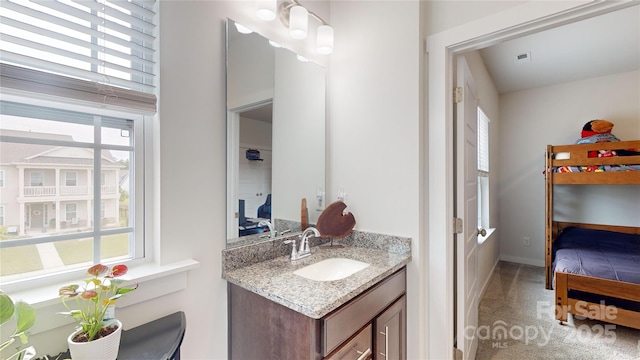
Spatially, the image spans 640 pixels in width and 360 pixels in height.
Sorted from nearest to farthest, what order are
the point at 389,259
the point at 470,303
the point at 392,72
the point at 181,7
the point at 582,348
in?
the point at 181,7, the point at 389,259, the point at 392,72, the point at 470,303, the point at 582,348

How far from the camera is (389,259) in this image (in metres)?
1.51

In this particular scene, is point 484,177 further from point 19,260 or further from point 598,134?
point 19,260

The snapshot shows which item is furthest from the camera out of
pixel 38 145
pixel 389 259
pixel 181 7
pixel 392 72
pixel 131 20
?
pixel 392 72

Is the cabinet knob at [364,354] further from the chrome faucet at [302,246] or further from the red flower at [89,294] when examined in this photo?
the red flower at [89,294]

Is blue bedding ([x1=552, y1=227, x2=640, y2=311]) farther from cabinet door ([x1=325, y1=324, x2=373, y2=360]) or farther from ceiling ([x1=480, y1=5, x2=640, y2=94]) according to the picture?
cabinet door ([x1=325, y1=324, x2=373, y2=360])

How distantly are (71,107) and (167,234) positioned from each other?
565mm

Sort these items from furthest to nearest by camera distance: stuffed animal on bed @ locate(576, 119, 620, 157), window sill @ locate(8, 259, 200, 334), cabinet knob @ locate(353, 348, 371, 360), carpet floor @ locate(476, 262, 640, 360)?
stuffed animal on bed @ locate(576, 119, 620, 157) < carpet floor @ locate(476, 262, 640, 360) < cabinet knob @ locate(353, 348, 371, 360) < window sill @ locate(8, 259, 200, 334)

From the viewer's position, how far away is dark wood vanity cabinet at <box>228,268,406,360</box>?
3.26 feet

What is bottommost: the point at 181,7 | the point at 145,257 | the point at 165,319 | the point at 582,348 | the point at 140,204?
the point at 582,348

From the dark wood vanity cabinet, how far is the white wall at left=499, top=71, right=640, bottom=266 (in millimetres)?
3784

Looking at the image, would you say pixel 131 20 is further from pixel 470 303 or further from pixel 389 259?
pixel 470 303

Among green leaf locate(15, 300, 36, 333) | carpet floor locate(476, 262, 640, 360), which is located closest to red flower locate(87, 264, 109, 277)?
green leaf locate(15, 300, 36, 333)

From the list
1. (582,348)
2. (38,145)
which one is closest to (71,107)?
(38,145)

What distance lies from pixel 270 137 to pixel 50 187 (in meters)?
0.95
